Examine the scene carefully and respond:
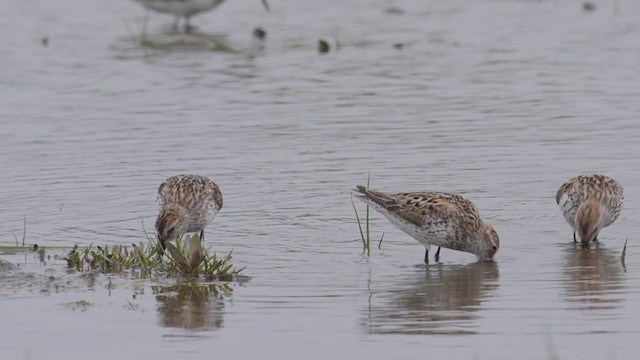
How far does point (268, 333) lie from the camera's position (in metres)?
10.1

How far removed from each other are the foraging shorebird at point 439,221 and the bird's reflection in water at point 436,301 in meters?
0.19

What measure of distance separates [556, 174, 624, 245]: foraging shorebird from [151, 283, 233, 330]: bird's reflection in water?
3.28 metres

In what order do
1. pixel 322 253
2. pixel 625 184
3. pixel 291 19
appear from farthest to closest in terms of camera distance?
1. pixel 291 19
2. pixel 625 184
3. pixel 322 253

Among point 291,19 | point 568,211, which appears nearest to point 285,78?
point 291,19

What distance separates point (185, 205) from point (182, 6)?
1631 cm

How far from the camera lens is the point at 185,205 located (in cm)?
1319

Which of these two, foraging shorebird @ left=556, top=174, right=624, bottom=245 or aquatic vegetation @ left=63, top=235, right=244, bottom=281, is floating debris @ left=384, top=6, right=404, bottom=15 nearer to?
foraging shorebird @ left=556, top=174, right=624, bottom=245

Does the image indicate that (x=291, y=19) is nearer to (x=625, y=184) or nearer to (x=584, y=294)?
(x=625, y=184)

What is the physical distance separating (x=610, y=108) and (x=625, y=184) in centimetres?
397

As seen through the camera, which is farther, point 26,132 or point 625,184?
point 26,132

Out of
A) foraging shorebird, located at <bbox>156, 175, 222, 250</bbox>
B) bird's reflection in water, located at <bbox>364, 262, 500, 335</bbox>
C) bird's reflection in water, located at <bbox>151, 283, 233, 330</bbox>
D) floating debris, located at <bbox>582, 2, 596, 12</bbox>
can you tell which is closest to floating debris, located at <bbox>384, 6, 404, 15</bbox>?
floating debris, located at <bbox>582, 2, 596, 12</bbox>

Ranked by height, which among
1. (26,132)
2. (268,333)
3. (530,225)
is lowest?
(268,333)

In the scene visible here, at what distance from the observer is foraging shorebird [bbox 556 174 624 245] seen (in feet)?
42.9

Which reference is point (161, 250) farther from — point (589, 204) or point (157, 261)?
point (589, 204)
